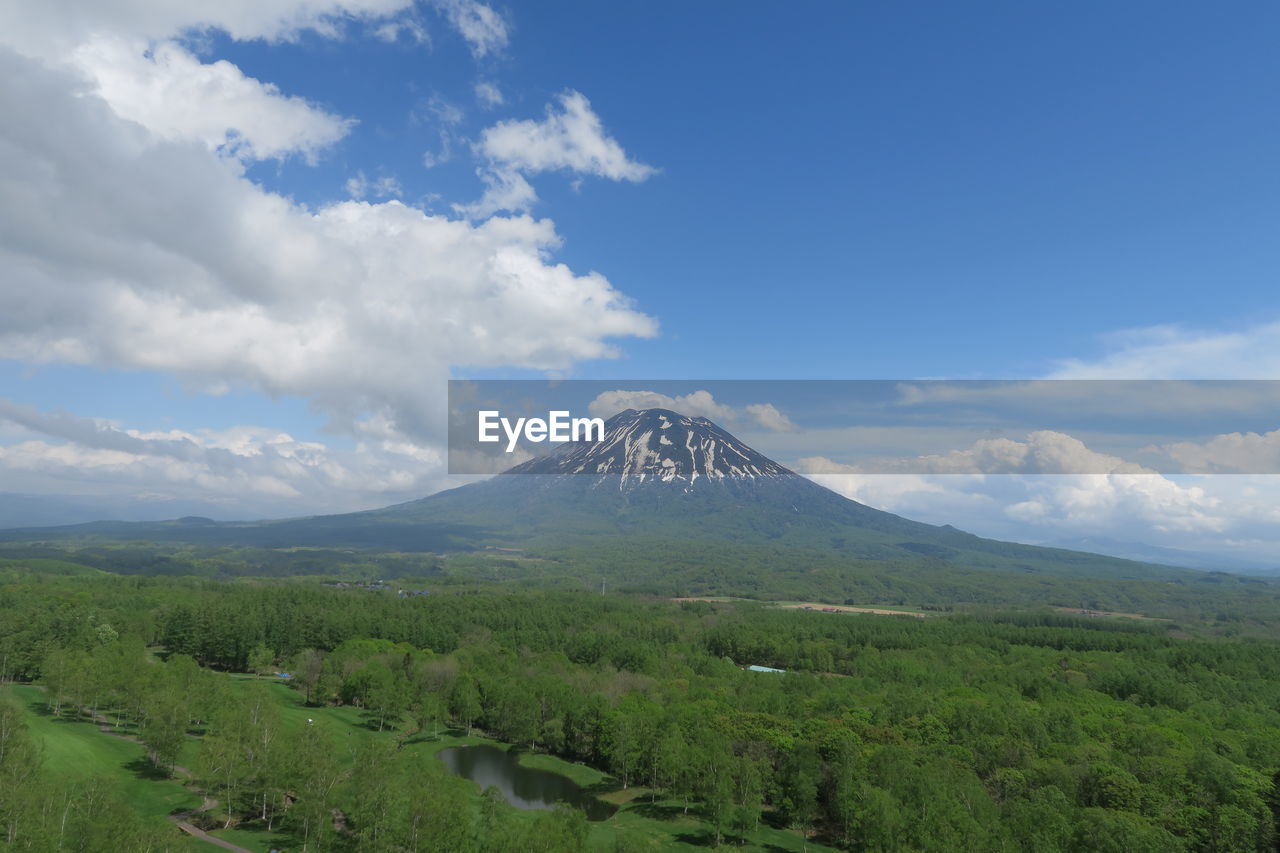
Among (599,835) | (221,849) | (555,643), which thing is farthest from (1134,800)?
(555,643)

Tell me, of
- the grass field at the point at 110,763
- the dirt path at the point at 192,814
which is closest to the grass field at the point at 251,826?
the grass field at the point at 110,763

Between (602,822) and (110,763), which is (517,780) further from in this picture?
(110,763)

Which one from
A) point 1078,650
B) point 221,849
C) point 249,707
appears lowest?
point 1078,650

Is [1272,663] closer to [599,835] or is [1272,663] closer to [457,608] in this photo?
[599,835]

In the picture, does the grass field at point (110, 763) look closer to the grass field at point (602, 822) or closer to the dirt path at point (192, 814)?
the dirt path at point (192, 814)

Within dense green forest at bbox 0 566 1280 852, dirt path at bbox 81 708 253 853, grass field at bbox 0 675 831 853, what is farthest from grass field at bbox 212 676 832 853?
dirt path at bbox 81 708 253 853

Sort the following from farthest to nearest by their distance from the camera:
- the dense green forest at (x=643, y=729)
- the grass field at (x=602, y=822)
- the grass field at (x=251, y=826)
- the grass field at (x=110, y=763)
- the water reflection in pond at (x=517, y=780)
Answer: the water reflection in pond at (x=517, y=780) → the grass field at (x=110, y=763) → the grass field at (x=251, y=826) → the grass field at (x=602, y=822) → the dense green forest at (x=643, y=729)

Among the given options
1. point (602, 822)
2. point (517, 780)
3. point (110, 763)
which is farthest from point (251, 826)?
point (602, 822)
